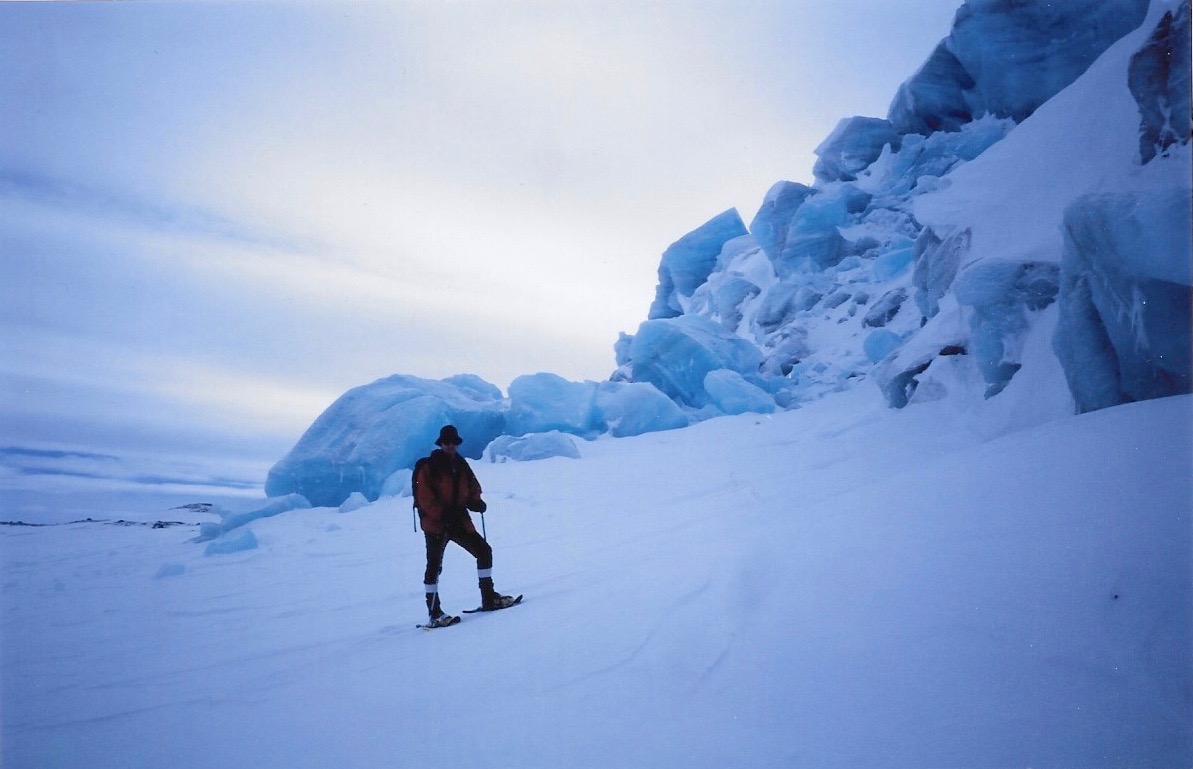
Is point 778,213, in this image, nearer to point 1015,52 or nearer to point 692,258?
point 692,258

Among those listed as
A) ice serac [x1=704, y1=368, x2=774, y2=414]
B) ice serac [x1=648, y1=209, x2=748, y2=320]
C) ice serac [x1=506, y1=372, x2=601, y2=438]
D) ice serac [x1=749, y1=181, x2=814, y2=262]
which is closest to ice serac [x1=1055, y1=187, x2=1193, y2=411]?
ice serac [x1=704, y1=368, x2=774, y2=414]

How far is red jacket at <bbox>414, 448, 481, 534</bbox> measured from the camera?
4.45 metres

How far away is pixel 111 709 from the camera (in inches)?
120

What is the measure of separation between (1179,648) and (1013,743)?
62cm

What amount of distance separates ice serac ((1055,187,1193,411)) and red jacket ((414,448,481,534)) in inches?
176

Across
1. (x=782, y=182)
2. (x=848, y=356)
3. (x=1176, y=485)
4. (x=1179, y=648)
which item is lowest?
(x=1179, y=648)

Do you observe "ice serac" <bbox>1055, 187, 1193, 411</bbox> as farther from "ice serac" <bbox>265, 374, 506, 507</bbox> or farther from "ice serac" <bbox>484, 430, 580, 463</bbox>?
"ice serac" <bbox>265, 374, 506, 507</bbox>

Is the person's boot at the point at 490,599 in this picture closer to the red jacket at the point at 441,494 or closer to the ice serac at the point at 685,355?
the red jacket at the point at 441,494

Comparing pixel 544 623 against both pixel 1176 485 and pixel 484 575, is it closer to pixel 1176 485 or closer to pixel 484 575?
pixel 484 575

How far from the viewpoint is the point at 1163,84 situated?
438cm

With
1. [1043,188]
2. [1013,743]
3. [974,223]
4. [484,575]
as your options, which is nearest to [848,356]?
[974,223]

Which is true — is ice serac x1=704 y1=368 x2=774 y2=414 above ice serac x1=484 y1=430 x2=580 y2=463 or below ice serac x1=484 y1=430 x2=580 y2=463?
above

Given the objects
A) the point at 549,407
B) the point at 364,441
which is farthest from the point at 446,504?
the point at 549,407

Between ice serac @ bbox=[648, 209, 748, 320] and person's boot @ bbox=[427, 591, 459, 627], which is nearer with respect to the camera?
person's boot @ bbox=[427, 591, 459, 627]
